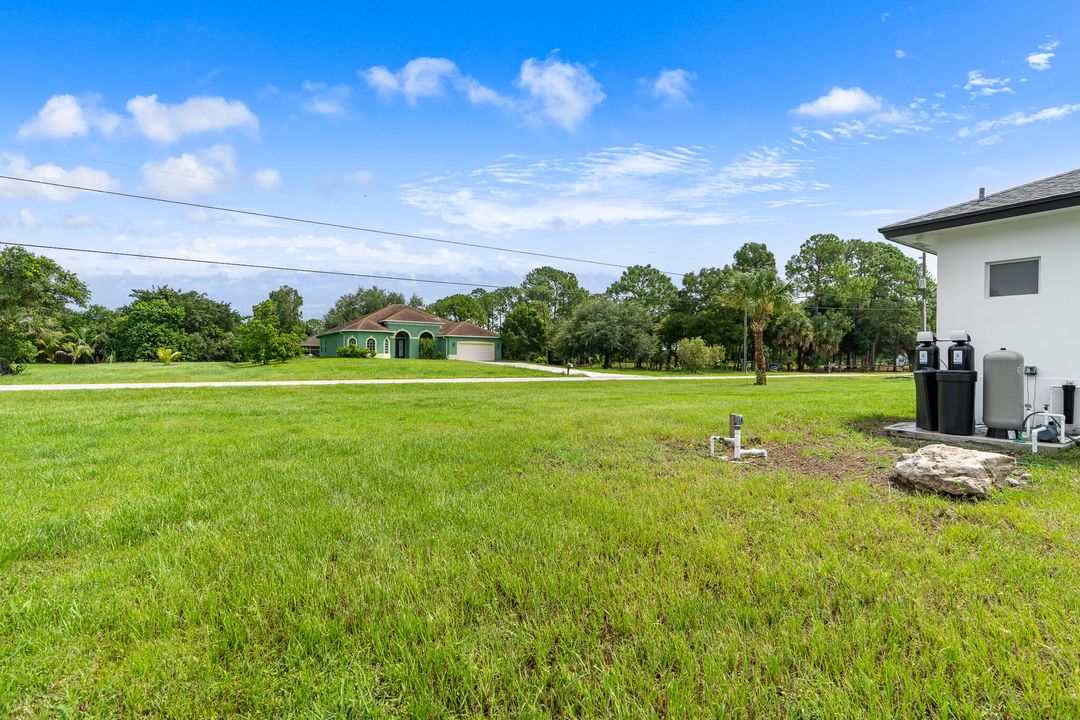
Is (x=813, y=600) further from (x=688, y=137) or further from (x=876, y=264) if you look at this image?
(x=876, y=264)

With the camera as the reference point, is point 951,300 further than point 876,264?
No

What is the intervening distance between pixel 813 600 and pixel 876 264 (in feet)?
195

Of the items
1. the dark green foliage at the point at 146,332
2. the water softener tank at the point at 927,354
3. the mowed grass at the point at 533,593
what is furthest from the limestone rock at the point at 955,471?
the dark green foliage at the point at 146,332

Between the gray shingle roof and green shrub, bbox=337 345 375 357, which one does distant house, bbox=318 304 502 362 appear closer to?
green shrub, bbox=337 345 375 357

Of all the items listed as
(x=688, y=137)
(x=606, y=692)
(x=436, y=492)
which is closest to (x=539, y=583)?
(x=606, y=692)

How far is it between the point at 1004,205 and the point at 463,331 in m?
43.6

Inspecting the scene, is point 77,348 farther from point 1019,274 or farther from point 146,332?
point 1019,274

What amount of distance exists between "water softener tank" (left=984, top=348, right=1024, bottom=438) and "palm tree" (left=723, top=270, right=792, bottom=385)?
17.0m

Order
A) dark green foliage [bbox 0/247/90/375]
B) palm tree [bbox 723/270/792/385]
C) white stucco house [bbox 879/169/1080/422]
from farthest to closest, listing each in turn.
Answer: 1. dark green foliage [bbox 0/247/90/375]
2. palm tree [bbox 723/270/792/385]
3. white stucco house [bbox 879/169/1080/422]

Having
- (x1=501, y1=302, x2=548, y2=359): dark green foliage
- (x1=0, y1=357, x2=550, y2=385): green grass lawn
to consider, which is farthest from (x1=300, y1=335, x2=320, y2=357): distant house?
(x1=0, y1=357, x2=550, y2=385): green grass lawn

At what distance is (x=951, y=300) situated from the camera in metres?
7.87

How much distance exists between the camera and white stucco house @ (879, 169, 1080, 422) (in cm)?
680

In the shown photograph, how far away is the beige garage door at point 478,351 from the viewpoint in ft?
156

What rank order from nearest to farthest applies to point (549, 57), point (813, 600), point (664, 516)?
point (813, 600) → point (664, 516) → point (549, 57)
